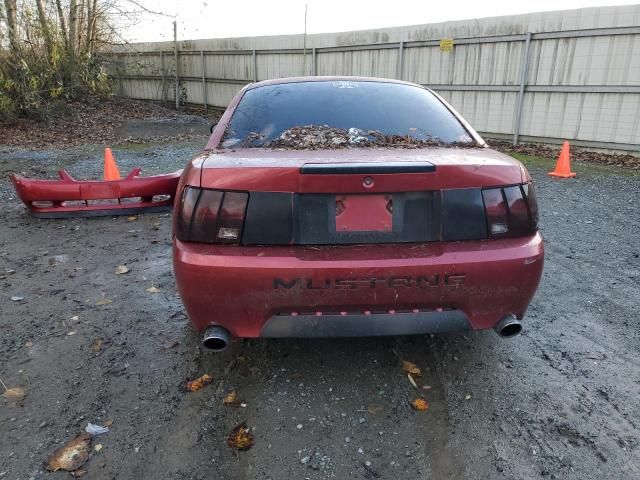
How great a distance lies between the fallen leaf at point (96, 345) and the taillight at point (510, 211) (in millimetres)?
2274

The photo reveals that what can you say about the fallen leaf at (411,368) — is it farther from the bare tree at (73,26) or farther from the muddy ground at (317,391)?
the bare tree at (73,26)

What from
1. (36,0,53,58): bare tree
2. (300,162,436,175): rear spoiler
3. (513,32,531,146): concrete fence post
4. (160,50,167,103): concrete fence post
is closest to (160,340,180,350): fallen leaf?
(300,162,436,175): rear spoiler

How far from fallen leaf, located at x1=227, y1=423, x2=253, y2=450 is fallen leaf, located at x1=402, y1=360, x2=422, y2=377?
93cm

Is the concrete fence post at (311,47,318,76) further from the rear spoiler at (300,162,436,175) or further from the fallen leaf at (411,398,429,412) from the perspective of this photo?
the fallen leaf at (411,398,429,412)

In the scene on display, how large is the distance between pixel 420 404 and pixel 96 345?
74.9 inches

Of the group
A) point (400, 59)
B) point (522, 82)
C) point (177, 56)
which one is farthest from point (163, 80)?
point (522, 82)

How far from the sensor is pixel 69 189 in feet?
17.7

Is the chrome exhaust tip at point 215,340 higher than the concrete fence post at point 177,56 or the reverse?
the reverse

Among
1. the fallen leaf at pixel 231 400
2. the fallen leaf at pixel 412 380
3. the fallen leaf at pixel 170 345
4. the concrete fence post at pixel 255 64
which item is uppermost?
the concrete fence post at pixel 255 64

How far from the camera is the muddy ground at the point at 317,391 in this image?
203 cm

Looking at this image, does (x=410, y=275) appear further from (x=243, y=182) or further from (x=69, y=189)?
(x=69, y=189)

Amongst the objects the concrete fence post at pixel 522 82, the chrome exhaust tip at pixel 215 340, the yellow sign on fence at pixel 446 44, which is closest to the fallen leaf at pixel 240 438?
the chrome exhaust tip at pixel 215 340

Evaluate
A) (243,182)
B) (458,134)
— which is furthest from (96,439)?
(458,134)

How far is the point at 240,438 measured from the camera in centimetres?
215
